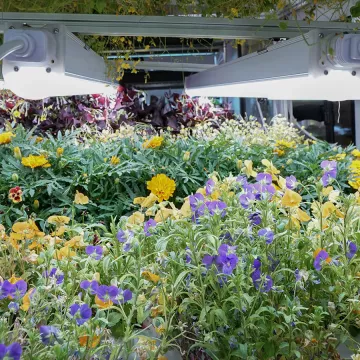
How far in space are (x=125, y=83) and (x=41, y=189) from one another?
381 cm

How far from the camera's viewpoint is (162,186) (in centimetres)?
243

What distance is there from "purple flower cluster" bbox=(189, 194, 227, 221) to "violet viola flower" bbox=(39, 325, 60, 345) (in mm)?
390

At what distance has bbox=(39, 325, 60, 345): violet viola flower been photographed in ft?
3.05

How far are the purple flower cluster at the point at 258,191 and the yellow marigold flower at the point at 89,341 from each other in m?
0.43

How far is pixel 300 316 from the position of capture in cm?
112

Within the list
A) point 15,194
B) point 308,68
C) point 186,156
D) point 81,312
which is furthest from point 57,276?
point 186,156

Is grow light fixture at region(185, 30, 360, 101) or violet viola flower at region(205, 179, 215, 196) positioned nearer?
violet viola flower at region(205, 179, 215, 196)

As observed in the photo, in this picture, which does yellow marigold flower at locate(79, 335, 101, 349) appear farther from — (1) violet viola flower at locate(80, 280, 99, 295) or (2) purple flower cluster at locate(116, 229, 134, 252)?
(2) purple flower cluster at locate(116, 229, 134, 252)

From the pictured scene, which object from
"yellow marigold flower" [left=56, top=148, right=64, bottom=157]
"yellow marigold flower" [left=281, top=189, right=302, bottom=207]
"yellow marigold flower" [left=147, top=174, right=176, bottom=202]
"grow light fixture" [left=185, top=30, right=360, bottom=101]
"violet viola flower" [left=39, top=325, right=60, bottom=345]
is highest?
"grow light fixture" [left=185, top=30, right=360, bottom=101]

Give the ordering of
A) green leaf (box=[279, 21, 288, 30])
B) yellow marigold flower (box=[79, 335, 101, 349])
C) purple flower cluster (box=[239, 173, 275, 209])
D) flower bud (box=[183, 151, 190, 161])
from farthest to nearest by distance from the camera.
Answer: flower bud (box=[183, 151, 190, 161]), green leaf (box=[279, 21, 288, 30]), purple flower cluster (box=[239, 173, 275, 209]), yellow marigold flower (box=[79, 335, 101, 349])

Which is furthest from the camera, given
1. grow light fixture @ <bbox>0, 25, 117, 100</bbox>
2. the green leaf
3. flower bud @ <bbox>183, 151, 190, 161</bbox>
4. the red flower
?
flower bud @ <bbox>183, 151, 190, 161</bbox>

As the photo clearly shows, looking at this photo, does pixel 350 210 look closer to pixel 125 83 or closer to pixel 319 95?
pixel 319 95

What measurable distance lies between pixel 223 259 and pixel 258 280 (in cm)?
7

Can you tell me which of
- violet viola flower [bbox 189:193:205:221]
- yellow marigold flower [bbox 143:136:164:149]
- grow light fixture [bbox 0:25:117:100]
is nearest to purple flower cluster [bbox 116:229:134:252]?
violet viola flower [bbox 189:193:205:221]
